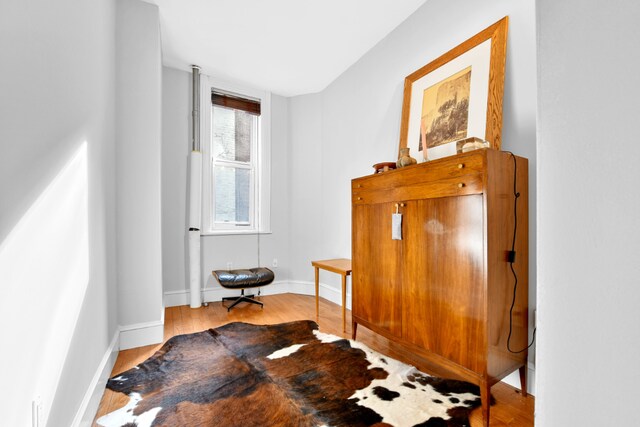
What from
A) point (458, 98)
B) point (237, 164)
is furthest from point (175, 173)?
point (458, 98)

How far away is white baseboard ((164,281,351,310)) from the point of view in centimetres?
350

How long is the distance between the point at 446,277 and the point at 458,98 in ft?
4.36

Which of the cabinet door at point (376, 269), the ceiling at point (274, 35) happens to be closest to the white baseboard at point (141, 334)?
the cabinet door at point (376, 269)

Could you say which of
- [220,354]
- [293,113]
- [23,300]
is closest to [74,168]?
[23,300]

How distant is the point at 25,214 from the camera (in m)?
0.91

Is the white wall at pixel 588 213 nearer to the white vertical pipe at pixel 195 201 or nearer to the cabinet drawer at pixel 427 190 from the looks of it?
the cabinet drawer at pixel 427 190

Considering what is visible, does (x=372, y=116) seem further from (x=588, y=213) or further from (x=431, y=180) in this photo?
(x=588, y=213)

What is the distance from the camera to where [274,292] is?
4070mm

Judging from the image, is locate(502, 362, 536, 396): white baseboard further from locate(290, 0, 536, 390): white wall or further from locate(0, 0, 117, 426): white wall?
locate(0, 0, 117, 426): white wall

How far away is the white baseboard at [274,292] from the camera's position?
3504 mm

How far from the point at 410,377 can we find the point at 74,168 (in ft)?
7.32

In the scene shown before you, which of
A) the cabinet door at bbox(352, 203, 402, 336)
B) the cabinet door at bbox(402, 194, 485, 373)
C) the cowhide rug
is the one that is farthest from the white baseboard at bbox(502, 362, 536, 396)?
the cabinet door at bbox(352, 203, 402, 336)

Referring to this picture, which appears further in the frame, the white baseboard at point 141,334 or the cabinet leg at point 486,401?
the white baseboard at point 141,334

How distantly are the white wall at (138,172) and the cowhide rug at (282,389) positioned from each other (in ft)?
1.40
